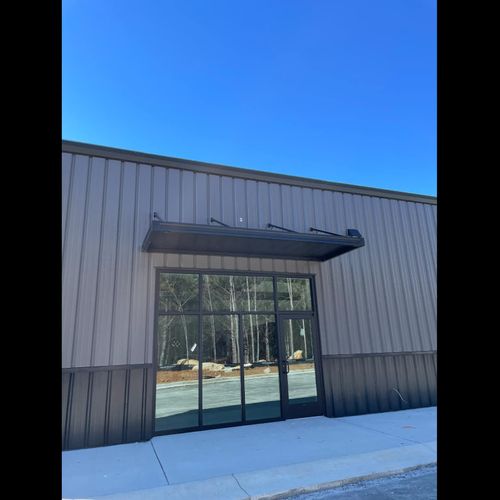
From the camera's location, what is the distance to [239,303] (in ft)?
26.4

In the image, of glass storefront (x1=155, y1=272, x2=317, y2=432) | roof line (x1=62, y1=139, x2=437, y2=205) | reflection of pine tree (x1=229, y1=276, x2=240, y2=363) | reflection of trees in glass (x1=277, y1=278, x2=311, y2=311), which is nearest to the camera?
glass storefront (x1=155, y1=272, x2=317, y2=432)

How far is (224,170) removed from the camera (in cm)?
837

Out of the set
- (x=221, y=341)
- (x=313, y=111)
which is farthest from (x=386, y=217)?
(x=221, y=341)

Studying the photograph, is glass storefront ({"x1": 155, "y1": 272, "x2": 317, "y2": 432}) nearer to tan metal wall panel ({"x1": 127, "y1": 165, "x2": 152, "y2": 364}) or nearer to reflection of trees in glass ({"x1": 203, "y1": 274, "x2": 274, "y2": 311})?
reflection of trees in glass ({"x1": 203, "y1": 274, "x2": 274, "y2": 311})

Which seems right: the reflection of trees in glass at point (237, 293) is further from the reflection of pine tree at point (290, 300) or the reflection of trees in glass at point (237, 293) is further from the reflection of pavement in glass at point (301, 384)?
the reflection of pavement in glass at point (301, 384)

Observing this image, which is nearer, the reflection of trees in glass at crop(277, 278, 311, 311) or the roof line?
the roof line

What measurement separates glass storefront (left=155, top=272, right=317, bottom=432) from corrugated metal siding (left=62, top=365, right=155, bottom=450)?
1.03ft

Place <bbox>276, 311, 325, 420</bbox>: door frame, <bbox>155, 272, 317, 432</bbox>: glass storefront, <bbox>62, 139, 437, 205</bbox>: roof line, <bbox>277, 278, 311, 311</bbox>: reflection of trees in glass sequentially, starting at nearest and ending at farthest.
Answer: <bbox>155, 272, 317, 432</bbox>: glass storefront, <bbox>62, 139, 437, 205</bbox>: roof line, <bbox>276, 311, 325, 420</bbox>: door frame, <bbox>277, 278, 311, 311</bbox>: reflection of trees in glass

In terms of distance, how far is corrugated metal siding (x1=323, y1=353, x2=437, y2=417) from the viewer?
835 centimetres

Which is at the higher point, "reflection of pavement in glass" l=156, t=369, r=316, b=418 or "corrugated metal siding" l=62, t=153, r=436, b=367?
"corrugated metal siding" l=62, t=153, r=436, b=367

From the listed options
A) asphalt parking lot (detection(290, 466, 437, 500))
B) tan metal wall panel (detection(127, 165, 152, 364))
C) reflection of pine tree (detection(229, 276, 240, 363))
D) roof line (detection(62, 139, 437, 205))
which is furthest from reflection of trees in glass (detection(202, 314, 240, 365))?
asphalt parking lot (detection(290, 466, 437, 500))

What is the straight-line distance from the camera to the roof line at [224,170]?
7.41 m

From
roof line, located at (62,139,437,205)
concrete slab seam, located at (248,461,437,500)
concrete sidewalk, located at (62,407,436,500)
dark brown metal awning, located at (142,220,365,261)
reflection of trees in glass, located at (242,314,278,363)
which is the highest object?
roof line, located at (62,139,437,205)
